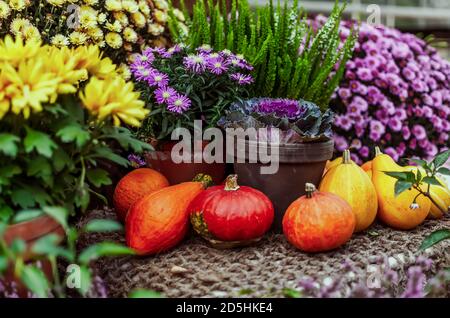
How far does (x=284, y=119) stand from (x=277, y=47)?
60cm

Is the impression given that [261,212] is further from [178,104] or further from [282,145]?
[178,104]

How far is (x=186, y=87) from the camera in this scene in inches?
70.4

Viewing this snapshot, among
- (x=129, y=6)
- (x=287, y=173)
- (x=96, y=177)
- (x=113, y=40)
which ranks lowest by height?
(x=287, y=173)

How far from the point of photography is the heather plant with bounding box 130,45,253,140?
176 centimetres

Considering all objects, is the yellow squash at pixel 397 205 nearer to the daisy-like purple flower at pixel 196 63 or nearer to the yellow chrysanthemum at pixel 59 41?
the daisy-like purple flower at pixel 196 63

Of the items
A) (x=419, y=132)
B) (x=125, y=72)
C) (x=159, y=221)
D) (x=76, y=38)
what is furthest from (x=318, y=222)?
(x=419, y=132)

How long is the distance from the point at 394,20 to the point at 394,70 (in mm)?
2028

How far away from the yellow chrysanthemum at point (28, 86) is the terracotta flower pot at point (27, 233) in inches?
8.9

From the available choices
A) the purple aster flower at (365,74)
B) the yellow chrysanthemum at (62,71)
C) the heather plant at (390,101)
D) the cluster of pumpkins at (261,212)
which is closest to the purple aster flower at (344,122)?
the heather plant at (390,101)

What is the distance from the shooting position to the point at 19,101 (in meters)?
1.11

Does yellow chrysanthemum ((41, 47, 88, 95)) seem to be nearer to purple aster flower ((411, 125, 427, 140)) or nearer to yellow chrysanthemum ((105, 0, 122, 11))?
yellow chrysanthemum ((105, 0, 122, 11))

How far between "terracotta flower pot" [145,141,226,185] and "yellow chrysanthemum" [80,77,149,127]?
58 centimetres

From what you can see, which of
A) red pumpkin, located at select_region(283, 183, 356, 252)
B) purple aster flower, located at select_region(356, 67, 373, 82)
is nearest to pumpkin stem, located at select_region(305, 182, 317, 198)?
red pumpkin, located at select_region(283, 183, 356, 252)
